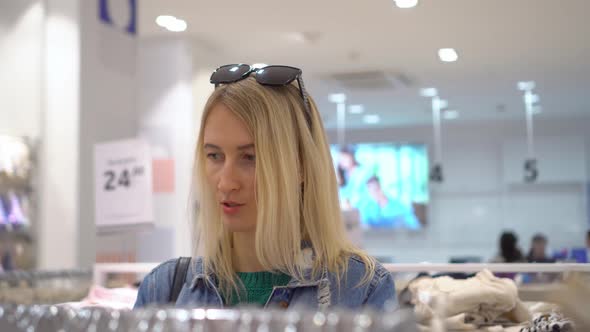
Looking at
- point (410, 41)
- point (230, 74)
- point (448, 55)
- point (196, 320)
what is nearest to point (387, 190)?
point (448, 55)

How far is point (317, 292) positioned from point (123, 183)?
135 inches

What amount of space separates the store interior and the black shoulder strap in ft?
1.28

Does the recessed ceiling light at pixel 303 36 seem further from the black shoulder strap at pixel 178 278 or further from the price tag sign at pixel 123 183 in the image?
the black shoulder strap at pixel 178 278

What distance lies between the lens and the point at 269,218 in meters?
1.30

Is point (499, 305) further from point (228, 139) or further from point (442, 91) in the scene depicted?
point (442, 91)

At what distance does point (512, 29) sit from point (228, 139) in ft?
19.1

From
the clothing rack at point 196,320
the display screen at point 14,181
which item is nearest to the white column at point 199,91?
the display screen at point 14,181

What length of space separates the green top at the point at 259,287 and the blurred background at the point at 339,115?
15.1 inches

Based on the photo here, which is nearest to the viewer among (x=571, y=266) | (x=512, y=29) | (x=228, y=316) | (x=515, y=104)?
(x=228, y=316)

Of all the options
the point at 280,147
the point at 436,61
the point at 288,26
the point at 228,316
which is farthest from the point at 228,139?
the point at 436,61

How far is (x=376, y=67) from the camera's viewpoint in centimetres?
866

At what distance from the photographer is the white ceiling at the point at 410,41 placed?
18.1 ft

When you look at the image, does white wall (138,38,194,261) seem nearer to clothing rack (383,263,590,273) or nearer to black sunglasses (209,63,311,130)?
clothing rack (383,263,590,273)

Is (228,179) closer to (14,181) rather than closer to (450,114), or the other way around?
(14,181)
